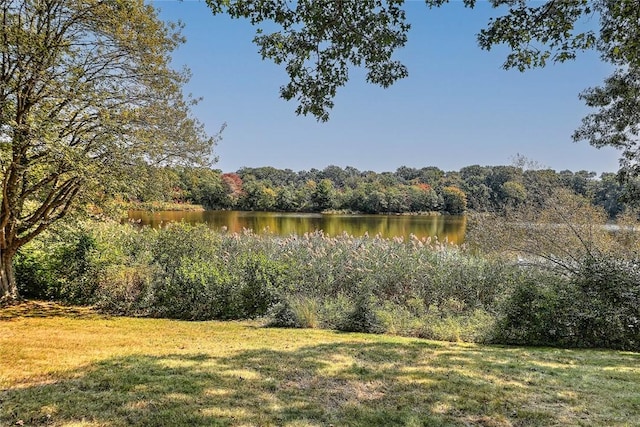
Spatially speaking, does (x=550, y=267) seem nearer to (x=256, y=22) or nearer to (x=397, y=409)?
(x=397, y=409)

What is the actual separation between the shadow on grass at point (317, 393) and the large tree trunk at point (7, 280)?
5128mm

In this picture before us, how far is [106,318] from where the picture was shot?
7117 mm

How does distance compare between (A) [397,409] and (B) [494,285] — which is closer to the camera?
(A) [397,409]

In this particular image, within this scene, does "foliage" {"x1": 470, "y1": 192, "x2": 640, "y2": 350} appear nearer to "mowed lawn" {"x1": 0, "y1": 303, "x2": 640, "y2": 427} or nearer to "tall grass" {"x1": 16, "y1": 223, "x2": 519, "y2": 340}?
"mowed lawn" {"x1": 0, "y1": 303, "x2": 640, "y2": 427}

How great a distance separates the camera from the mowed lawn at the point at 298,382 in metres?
2.94

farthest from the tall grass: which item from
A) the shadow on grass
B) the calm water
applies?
the calm water

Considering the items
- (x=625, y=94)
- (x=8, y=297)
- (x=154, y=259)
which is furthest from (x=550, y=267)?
(x=8, y=297)

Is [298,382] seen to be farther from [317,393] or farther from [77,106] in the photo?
[77,106]

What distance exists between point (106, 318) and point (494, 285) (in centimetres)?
779

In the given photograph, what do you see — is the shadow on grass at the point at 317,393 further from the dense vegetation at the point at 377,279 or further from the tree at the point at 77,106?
the tree at the point at 77,106

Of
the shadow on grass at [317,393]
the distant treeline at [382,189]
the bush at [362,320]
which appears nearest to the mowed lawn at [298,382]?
the shadow on grass at [317,393]

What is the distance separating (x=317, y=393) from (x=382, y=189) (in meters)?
52.3

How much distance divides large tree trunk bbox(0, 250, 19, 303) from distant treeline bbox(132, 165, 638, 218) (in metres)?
2.56

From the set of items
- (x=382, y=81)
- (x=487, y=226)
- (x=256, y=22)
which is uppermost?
(x=256, y=22)
